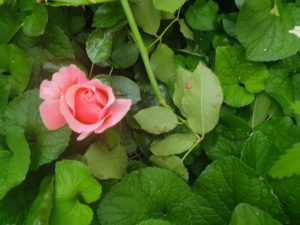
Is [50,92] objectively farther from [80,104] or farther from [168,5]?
[168,5]

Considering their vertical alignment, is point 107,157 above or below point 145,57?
below

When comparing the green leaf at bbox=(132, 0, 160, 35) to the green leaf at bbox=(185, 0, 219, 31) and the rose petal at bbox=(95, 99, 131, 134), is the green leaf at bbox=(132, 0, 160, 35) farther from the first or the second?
the rose petal at bbox=(95, 99, 131, 134)

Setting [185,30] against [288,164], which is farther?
[185,30]

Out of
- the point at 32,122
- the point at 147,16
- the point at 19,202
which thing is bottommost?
the point at 19,202

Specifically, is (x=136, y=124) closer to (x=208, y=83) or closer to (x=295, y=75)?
(x=208, y=83)

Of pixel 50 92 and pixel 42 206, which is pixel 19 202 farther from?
pixel 50 92

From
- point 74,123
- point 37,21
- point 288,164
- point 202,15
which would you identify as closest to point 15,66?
point 37,21

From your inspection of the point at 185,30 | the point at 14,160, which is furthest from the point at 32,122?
the point at 185,30
